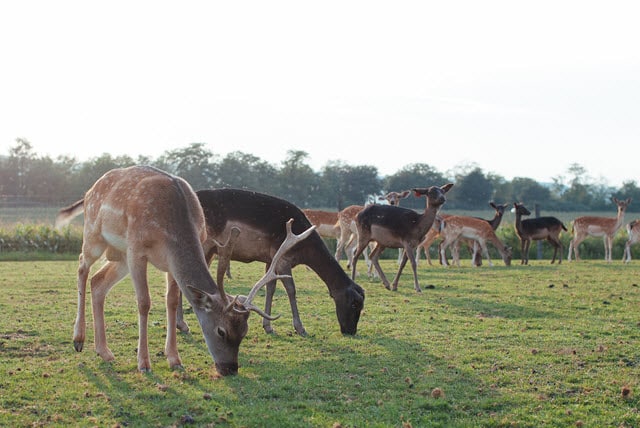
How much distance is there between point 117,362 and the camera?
6.72m

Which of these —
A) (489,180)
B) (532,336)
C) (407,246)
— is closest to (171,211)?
(532,336)

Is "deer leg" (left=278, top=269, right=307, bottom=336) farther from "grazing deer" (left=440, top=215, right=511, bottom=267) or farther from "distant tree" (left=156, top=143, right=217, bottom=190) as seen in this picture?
"distant tree" (left=156, top=143, right=217, bottom=190)

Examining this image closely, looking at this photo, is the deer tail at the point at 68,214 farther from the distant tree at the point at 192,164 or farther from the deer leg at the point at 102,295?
the distant tree at the point at 192,164

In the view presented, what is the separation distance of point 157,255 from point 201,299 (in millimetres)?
614

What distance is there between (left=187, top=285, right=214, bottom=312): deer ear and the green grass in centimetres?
60

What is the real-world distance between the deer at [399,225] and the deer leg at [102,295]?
6829 mm

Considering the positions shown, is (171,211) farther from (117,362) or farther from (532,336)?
(532,336)

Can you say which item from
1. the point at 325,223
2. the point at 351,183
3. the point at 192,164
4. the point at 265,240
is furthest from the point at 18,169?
the point at 265,240

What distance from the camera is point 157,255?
631 centimetres

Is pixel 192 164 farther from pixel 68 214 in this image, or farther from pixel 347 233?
pixel 68 214

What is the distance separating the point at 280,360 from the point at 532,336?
302 centimetres

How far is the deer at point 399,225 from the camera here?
1346 centimetres

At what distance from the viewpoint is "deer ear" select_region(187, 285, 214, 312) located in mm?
5941

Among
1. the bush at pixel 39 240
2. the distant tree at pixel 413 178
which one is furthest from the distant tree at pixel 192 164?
the bush at pixel 39 240
